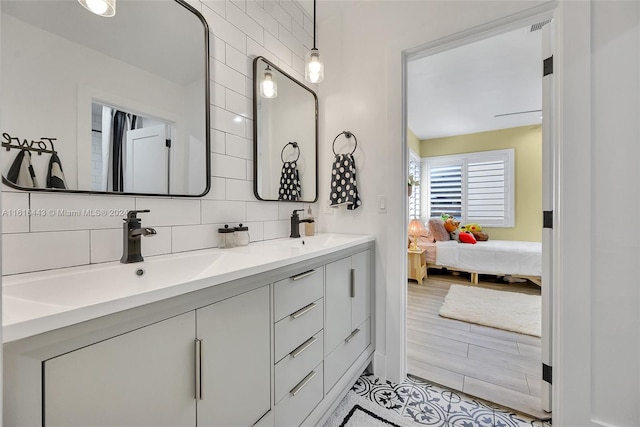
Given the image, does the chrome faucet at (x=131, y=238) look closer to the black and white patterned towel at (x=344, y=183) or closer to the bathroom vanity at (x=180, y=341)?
the bathroom vanity at (x=180, y=341)

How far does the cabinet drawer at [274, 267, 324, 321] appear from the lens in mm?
1162

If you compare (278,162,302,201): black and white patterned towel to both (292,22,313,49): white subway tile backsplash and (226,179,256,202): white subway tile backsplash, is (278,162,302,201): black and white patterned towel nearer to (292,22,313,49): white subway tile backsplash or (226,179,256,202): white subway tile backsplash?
(226,179,256,202): white subway tile backsplash

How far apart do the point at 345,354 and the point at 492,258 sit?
11.2 feet

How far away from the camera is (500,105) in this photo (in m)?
3.99

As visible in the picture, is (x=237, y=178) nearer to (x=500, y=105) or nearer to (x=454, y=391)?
(x=454, y=391)

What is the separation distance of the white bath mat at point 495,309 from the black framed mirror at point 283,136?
6.95 ft

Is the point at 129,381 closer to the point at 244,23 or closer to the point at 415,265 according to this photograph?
the point at 244,23

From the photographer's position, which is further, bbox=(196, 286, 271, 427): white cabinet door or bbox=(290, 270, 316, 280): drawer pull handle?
bbox=(290, 270, 316, 280): drawer pull handle

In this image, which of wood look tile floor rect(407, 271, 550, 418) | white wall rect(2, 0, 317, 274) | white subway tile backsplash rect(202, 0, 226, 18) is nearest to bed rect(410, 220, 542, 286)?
wood look tile floor rect(407, 271, 550, 418)

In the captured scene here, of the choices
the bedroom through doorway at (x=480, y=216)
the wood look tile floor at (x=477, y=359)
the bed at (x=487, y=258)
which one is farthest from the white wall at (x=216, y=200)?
the bed at (x=487, y=258)

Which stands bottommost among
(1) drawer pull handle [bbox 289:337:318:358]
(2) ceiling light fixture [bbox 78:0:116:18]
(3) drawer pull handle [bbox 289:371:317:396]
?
(3) drawer pull handle [bbox 289:371:317:396]

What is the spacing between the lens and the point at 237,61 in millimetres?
1657

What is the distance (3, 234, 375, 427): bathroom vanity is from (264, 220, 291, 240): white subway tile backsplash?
364 mm

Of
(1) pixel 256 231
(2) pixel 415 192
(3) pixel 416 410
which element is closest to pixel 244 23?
(1) pixel 256 231
